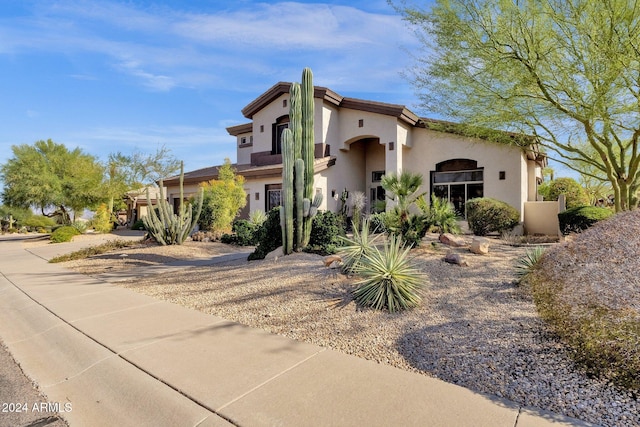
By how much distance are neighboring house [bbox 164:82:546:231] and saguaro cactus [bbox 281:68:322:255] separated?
23.5 ft

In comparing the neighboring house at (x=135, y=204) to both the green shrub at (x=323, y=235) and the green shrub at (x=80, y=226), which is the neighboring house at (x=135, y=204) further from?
the green shrub at (x=323, y=235)

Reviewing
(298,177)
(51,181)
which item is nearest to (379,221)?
(298,177)

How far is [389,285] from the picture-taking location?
18.2 feet

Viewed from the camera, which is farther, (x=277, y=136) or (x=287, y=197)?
(x=277, y=136)

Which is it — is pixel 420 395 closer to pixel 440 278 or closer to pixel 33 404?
pixel 33 404

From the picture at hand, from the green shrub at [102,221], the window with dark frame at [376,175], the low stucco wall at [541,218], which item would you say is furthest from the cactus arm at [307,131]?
the green shrub at [102,221]

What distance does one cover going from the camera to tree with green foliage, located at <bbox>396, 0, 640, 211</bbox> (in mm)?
9328

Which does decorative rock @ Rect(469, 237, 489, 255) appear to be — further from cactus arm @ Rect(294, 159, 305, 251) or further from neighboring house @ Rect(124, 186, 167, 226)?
neighboring house @ Rect(124, 186, 167, 226)

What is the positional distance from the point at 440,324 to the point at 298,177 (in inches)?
240

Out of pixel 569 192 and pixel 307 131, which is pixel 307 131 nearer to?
pixel 307 131

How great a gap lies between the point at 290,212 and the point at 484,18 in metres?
8.29

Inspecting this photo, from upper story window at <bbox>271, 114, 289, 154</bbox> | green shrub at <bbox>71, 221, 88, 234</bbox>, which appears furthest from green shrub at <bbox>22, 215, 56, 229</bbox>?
upper story window at <bbox>271, 114, 289, 154</bbox>

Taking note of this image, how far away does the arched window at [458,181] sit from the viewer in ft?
57.1

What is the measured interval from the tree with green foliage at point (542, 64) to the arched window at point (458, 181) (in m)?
3.90
